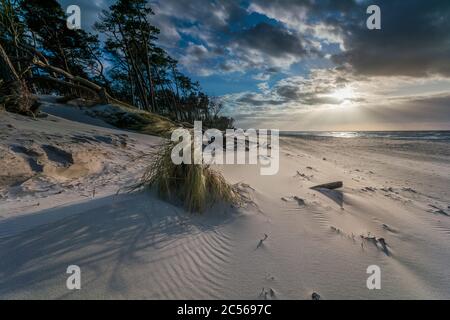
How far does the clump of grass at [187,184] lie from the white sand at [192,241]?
0.15 meters

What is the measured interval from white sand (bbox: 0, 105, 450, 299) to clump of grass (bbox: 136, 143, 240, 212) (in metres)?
0.15

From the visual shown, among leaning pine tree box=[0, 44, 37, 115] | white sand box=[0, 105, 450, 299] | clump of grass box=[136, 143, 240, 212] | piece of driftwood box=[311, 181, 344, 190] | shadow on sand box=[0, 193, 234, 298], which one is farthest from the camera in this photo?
leaning pine tree box=[0, 44, 37, 115]

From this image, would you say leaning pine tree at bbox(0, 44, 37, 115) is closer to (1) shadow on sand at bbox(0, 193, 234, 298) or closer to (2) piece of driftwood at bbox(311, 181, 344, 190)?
(1) shadow on sand at bbox(0, 193, 234, 298)

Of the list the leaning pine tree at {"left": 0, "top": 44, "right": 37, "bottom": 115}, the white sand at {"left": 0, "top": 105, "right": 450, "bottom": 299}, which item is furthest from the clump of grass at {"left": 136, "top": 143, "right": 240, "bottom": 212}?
the leaning pine tree at {"left": 0, "top": 44, "right": 37, "bottom": 115}

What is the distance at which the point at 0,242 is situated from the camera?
1522mm

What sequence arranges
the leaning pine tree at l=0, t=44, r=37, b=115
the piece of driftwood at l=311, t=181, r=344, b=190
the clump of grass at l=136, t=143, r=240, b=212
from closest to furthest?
the clump of grass at l=136, t=143, r=240, b=212
the piece of driftwood at l=311, t=181, r=344, b=190
the leaning pine tree at l=0, t=44, r=37, b=115

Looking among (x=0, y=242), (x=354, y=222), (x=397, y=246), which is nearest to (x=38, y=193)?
(x=0, y=242)

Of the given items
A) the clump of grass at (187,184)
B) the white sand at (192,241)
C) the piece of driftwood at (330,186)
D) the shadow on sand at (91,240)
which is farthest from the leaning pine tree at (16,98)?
the piece of driftwood at (330,186)

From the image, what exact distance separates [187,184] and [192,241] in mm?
716

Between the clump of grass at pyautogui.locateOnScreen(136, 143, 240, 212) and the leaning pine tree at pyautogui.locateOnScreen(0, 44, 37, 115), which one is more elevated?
the leaning pine tree at pyautogui.locateOnScreen(0, 44, 37, 115)

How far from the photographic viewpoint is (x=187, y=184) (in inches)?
95.3

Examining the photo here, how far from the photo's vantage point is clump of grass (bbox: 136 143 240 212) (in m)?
2.37

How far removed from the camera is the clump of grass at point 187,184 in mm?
2373

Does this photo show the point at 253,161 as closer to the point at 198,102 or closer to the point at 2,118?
the point at 2,118
